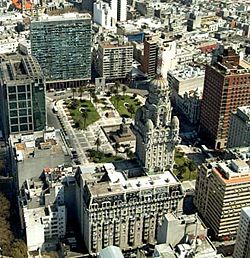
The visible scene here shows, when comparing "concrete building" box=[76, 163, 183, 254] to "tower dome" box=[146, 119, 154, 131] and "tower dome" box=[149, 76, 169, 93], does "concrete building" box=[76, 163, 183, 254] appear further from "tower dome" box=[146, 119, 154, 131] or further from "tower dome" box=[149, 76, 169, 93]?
"tower dome" box=[149, 76, 169, 93]

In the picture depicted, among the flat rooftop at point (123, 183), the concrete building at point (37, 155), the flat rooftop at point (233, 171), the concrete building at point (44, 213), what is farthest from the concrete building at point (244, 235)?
the concrete building at point (37, 155)

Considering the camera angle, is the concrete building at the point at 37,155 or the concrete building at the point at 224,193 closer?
the concrete building at the point at 224,193

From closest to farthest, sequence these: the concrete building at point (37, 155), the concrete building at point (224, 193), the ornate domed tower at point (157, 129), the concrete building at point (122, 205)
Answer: the concrete building at point (122, 205) < the concrete building at point (224, 193) < the ornate domed tower at point (157, 129) < the concrete building at point (37, 155)

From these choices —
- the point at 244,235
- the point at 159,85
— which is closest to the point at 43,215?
the point at 159,85

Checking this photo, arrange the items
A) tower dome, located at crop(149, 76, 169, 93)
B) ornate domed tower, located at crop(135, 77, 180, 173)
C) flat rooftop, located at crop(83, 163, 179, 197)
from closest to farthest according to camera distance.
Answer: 1. flat rooftop, located at crop(83, 163, 179, 197)
2. tower dome, located at crop(149, 76, 169, 93)
3. ornate domed tower, located at crop(135, 77, 180, 173)

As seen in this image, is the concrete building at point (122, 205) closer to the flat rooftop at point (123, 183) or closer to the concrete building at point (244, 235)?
the flat rooftop at point (123, 183)

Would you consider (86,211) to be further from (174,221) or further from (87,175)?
(174,221)

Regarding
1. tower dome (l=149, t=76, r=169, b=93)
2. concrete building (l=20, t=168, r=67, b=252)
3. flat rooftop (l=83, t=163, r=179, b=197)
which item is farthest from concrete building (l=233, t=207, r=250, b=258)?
concrete building (l=20, t=168, r=67, b=252)
